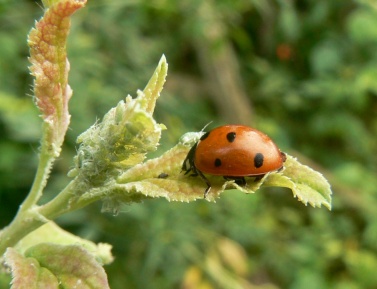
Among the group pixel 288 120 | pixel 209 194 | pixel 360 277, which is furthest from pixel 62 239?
pixel 288 120

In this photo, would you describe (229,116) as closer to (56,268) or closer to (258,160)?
(258,160)

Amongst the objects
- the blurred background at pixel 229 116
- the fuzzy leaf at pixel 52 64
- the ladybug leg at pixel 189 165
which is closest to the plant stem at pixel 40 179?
the fuzzy leaf at pixel 52 64

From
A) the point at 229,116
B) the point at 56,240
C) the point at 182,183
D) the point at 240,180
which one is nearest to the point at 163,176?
the point at 182,183

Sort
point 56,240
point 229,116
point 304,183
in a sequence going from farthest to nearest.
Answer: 1. point 229,116
2. point 56,240
3. point 304,183

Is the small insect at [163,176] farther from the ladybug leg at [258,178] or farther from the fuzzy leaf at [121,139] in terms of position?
the ladybug leg at [258,178]

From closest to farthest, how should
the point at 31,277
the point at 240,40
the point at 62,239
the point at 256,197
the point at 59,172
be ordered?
the point at 31,277, the point at 62,239, the point at 59,172, the point at 256,197, the point at 240,40

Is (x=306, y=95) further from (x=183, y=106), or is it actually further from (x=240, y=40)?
(x=183, y=106)
